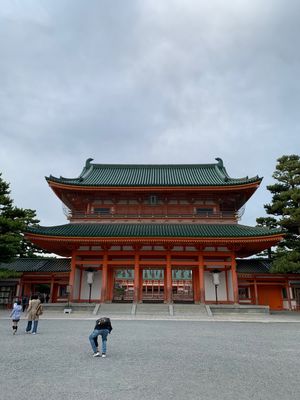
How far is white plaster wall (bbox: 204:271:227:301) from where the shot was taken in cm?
2479

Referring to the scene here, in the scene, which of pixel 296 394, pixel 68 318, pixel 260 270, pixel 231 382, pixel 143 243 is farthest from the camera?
pixel 260 270

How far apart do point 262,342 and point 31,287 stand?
26.5m

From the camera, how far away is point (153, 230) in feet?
79.5

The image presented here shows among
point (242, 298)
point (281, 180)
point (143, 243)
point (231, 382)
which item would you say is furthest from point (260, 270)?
point (231, 382)

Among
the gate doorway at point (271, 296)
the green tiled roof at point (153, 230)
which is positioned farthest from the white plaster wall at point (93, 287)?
the gate doorway at point (271, 296)

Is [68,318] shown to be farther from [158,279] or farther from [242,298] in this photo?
[158,279]

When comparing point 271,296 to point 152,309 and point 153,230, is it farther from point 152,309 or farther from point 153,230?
point 153,230

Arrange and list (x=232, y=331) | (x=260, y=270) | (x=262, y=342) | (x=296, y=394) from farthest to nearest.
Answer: (x=260, y=270) → (x=232, y=331) → (x=262, y=342) → (x=296, y=394)

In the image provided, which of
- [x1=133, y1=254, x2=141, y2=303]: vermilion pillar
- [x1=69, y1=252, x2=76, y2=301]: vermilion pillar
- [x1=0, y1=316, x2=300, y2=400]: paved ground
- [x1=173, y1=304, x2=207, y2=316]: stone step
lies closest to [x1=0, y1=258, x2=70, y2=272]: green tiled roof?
[x1=69, y1=252, x2=76, y2=301]: vermilion pillar

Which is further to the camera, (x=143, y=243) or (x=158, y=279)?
(x=158, y=279)

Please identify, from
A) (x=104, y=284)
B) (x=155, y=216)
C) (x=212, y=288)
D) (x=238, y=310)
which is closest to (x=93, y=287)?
(x=104, y=284)

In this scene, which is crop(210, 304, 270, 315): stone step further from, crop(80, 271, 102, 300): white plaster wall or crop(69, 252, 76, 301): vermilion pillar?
crop(69, 252, 76, 301): vermilion pillar

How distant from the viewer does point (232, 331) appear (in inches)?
560

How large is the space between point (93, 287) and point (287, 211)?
1870cm
